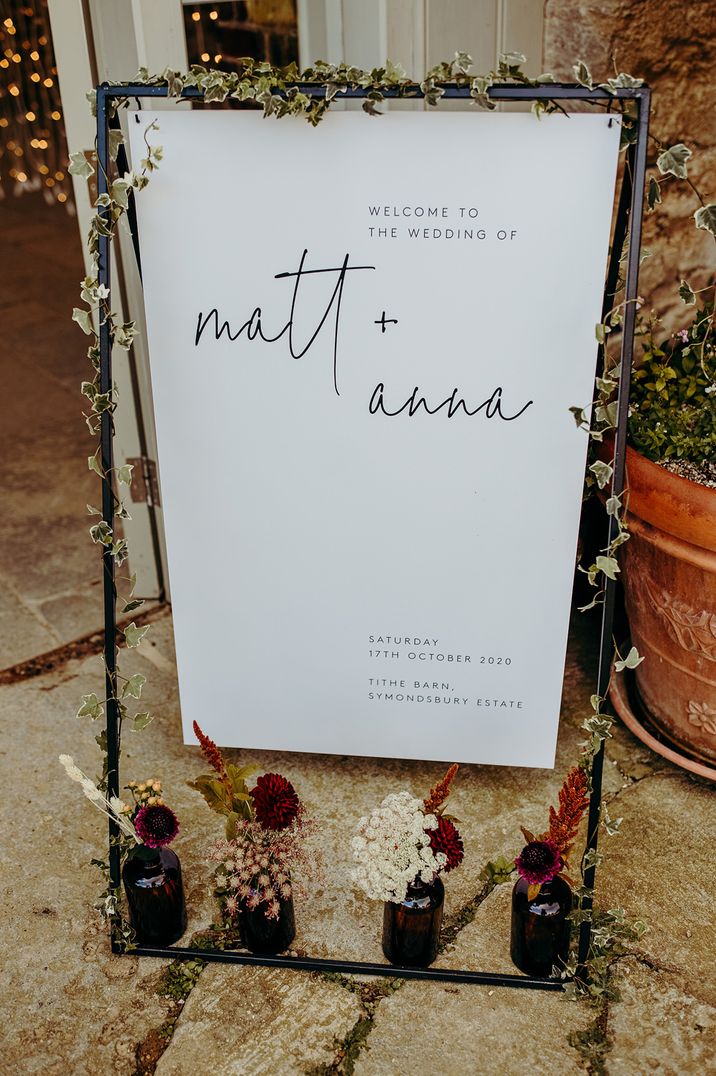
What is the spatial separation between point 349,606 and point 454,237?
30.6 inches

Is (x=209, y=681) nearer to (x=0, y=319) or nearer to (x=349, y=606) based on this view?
(x=349, y=606)

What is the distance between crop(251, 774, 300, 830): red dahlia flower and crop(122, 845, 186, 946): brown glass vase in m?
0.24

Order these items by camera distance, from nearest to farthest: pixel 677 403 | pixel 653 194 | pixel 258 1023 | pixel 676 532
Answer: pixel 653 194, pixel 258 1023, pixel 676 532, pixel 677 403

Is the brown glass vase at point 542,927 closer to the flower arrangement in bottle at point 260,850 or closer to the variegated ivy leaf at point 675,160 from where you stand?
the flower arrangement in bottle at point 260,850

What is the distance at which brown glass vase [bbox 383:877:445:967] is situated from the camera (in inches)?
68.6

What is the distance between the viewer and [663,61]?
2410 mm

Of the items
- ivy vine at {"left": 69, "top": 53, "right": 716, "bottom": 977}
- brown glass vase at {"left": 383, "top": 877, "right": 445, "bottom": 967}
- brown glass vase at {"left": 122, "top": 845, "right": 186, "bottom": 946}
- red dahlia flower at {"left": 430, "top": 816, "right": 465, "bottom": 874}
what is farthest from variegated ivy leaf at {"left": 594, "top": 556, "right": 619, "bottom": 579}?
brown glass vase at {"left": 122, "top": 845, "right": 186, "bottom": 946}

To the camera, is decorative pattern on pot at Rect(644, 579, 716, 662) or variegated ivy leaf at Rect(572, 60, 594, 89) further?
decorative pattern on pot at Rect(644, 579, 716, 662)

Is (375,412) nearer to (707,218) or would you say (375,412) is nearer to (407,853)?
(707,218)

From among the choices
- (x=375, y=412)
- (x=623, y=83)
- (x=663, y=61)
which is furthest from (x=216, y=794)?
(x=663, y=61)

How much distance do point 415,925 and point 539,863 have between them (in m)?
0.28

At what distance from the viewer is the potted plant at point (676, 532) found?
79.8 inches

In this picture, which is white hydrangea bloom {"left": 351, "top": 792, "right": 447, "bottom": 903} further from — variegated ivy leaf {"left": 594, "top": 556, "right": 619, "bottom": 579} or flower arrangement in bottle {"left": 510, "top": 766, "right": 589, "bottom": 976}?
variegated ivy leaf {"left": 594, "top": 556, "right": 619, "bottom": 579}

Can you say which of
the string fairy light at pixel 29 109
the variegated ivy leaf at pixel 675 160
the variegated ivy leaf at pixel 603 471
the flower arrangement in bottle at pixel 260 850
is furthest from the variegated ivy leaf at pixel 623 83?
the string fairy light at pixel 29 109
